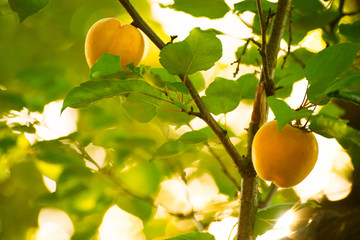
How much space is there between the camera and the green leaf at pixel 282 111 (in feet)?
1.66

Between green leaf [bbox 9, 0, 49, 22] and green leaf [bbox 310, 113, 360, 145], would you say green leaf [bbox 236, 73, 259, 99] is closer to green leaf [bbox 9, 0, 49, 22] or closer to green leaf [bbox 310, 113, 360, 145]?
green leaf [bbox 310, 113, 360, 145]

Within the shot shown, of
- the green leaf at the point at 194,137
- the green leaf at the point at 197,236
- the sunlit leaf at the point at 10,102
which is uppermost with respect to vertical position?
the sunlit leaf at the point at 10,102

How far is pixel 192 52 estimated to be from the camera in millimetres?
589

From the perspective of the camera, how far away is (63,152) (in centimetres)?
97

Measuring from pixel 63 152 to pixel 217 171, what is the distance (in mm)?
412

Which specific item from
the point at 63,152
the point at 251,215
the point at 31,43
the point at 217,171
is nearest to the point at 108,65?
the point at 251,215

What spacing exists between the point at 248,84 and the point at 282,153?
31 centimetres

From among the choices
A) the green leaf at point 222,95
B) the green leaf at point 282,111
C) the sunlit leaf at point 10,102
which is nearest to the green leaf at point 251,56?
the green leaf at point 222,95

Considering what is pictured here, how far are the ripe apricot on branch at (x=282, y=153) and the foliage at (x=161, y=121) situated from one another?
0.04 meters

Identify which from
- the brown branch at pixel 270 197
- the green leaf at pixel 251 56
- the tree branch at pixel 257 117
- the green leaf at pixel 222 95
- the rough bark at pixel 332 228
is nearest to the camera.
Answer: the rough bark at pixel 332 228

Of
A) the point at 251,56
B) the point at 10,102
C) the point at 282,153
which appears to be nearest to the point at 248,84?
the point at 251,56

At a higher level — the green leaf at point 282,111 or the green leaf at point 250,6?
the green leaf at point 250,6

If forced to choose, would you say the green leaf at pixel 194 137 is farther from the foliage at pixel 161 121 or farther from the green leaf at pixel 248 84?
the green leaf at pixel 248 84

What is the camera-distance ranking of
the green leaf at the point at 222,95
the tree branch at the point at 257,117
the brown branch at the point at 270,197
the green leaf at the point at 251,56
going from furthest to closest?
the green leaf at the point at 251,56
the brown branch at the point at 270,197
the green leaf at the point at 222,95
the tree branch at the point at 257,117
